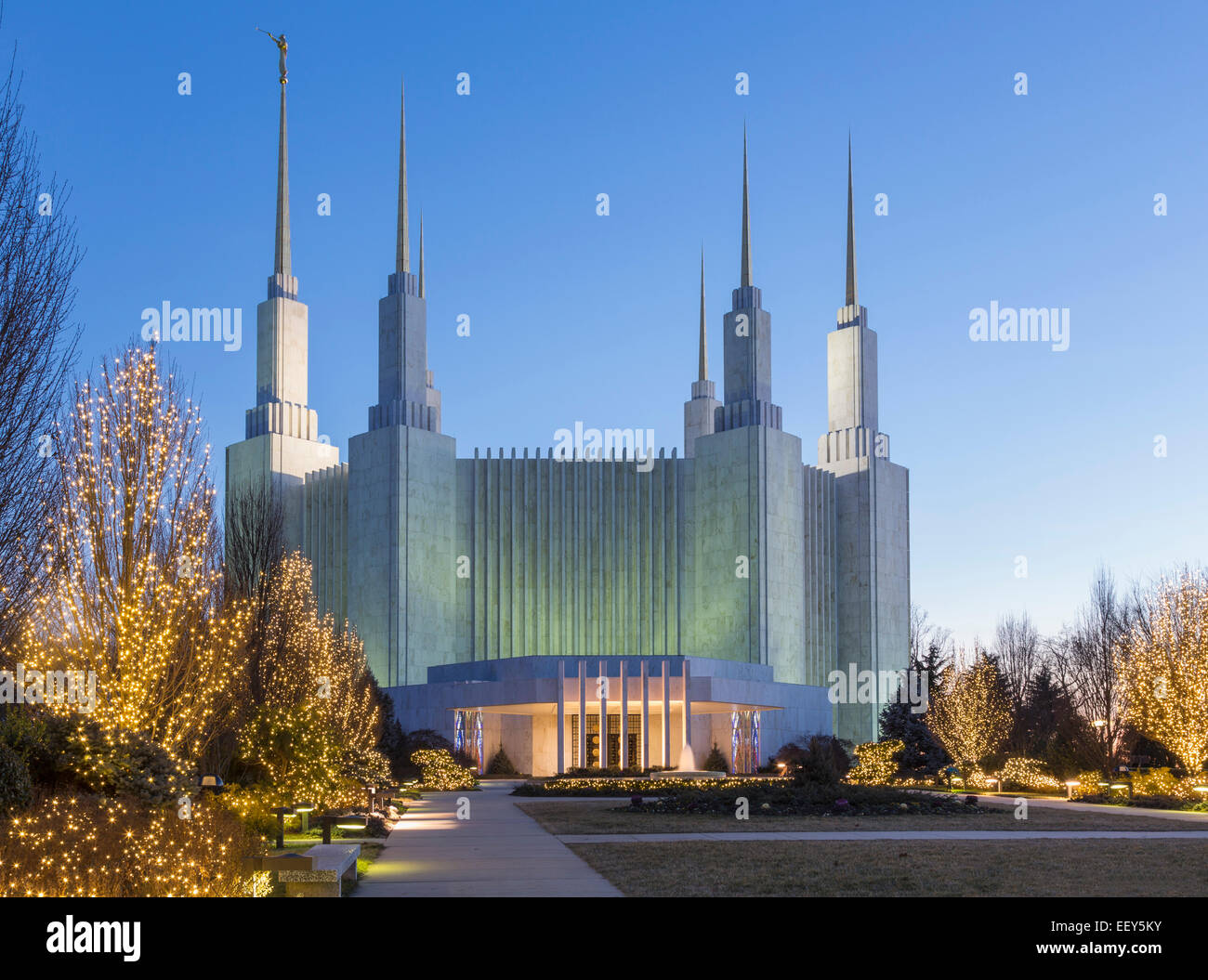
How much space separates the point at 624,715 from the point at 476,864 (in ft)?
144

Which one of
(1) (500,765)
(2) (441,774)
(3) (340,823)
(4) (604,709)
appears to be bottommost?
(1) (500,765)

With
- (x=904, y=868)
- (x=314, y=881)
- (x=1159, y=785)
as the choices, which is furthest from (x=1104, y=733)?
(x=314, y=881)

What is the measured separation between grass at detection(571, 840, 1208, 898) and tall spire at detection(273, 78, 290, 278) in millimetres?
66492

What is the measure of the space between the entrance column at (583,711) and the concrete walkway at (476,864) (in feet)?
109

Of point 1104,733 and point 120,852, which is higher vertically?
point 120,852

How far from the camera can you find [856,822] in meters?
24.1

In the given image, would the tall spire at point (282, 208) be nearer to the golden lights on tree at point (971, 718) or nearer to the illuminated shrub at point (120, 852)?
the golden lights on tree at point (971, 718)

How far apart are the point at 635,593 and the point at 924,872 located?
6455cm

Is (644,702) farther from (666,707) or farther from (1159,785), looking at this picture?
(1159,785)

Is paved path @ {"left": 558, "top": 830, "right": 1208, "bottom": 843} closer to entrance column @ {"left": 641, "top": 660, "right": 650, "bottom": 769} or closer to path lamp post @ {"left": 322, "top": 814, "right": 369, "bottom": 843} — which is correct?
path lamp post @ {"left": 322, "top": 814, "right": 369, "bottom": 843}

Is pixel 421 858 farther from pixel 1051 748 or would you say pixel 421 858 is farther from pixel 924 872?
pixel 1051 748

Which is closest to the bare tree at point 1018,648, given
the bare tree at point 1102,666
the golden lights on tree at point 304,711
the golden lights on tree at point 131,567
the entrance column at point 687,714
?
the bare tree at point 1102,666
